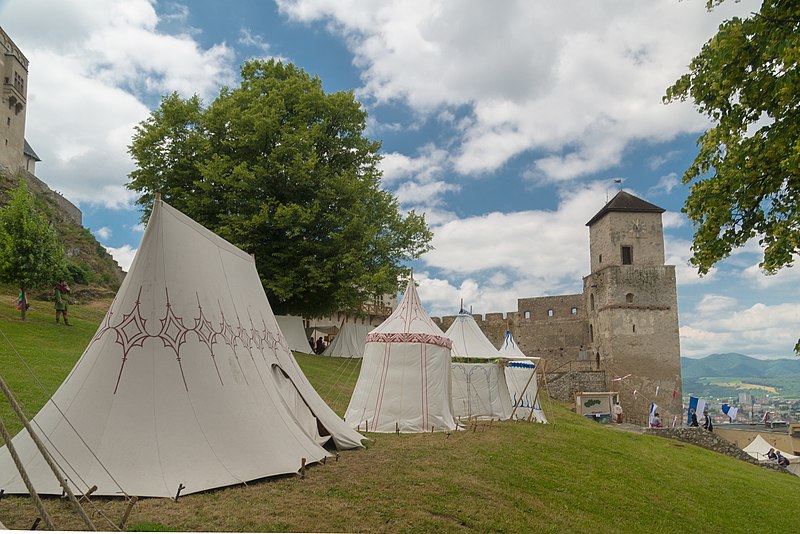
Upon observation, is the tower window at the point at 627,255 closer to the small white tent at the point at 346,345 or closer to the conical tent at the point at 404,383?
the small white tent at the point at 346,345

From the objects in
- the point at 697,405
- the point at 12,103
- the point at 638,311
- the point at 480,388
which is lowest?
the point at 697,405

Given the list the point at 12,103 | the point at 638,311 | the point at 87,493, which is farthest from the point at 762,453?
the point at 12,103

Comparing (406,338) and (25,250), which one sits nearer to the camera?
(406,338)

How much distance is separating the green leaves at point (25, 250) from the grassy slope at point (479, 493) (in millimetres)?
2250

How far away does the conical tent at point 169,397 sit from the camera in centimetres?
498

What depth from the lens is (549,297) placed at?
34.2m

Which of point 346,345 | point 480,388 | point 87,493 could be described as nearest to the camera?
point 87,493

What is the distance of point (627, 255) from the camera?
3075cm

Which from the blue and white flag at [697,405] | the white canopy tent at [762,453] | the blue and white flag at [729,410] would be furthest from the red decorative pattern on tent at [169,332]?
the white canopy tent at [762,453]

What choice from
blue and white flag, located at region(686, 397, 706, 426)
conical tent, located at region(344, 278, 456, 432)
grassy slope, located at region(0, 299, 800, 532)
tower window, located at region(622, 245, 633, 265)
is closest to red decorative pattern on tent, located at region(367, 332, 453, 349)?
conical tent, located at region(344, 278, 456, 432)

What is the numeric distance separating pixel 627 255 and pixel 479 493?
89.7ft

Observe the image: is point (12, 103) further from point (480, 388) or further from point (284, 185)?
point (480, 388)

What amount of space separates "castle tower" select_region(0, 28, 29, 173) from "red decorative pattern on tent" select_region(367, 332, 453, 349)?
30.6 meters

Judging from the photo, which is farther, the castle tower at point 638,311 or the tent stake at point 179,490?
the castle tower at point 638,311
